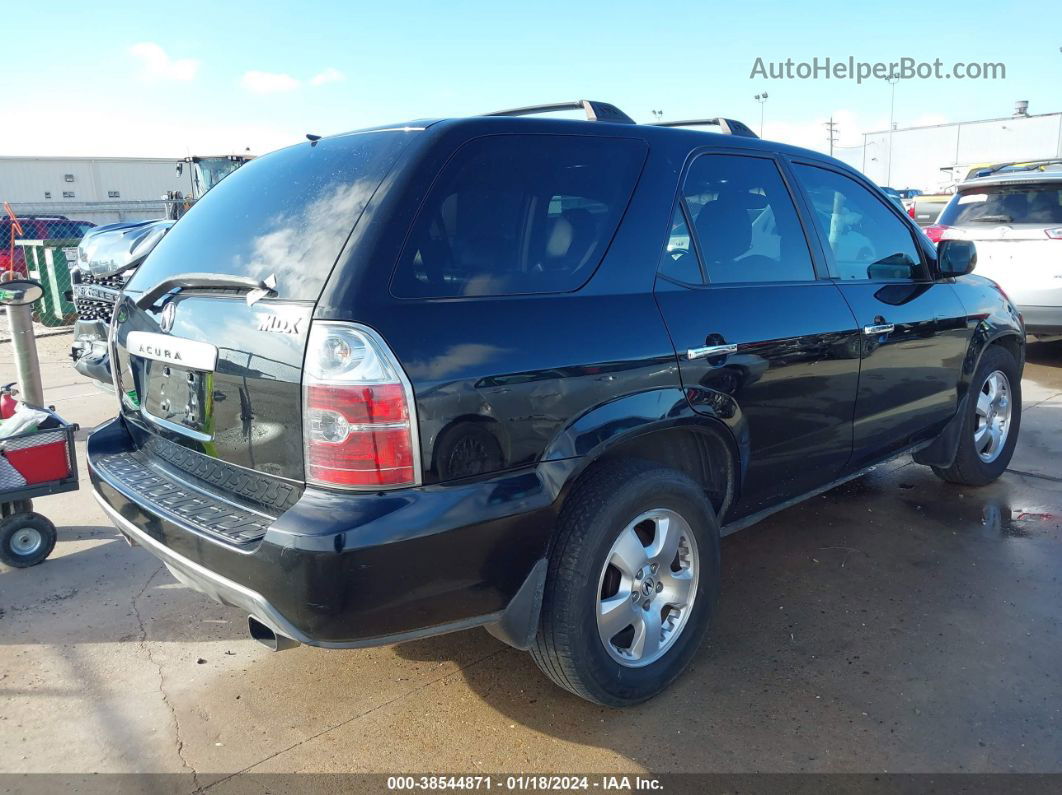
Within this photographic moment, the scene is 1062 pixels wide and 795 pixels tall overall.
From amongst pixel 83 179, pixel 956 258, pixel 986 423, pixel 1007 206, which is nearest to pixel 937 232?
pixel 1007 206

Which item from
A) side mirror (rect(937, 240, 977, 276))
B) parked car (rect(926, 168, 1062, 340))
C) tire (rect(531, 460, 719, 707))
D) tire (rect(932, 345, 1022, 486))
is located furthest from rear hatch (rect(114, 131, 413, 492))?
parked car (rect(926, 168, 1062, 340))

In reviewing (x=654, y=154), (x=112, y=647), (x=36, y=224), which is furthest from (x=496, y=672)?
(x=36, y=224)

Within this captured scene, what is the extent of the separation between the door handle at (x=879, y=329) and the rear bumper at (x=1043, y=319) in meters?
4.93

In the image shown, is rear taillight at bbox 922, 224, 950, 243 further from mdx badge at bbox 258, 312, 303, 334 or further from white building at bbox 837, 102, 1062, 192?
white building at bbox 837, 102, 1062, 192

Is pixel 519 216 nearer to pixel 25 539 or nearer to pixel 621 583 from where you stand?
pixel 621 583

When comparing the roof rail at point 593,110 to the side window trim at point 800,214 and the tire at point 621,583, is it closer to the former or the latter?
the side window trim at point 800,214

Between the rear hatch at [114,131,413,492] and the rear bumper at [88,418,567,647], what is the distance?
0.21 meters

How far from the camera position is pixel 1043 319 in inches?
303

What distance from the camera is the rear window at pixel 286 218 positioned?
2279 mm

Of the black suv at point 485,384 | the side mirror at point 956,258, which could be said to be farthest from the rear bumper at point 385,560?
the side mirror at point 956,258

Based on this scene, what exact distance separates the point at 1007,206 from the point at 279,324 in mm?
8098

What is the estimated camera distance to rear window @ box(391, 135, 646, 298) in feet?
7.42

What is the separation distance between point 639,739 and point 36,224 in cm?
2082

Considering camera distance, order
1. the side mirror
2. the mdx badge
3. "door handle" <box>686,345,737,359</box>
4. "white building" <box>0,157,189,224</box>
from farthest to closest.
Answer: "white building" <box>0,157,189,224</box> → the side mirror → "door handle" <box>686,345,737,359</box> → the mdx badge
